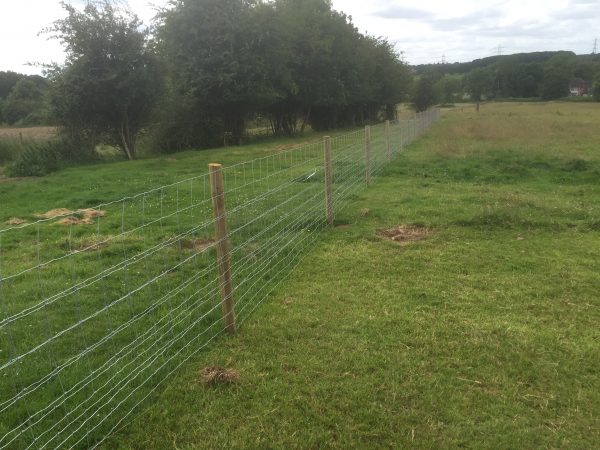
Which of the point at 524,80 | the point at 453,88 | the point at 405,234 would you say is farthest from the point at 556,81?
the point at 405,234

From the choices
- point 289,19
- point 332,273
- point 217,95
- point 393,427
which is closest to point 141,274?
point 332,273

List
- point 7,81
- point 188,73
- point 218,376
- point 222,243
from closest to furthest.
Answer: point 218,376
point 222,243
point 188,73
point 7,81

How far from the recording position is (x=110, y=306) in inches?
121

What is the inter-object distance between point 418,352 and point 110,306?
217 centimetres

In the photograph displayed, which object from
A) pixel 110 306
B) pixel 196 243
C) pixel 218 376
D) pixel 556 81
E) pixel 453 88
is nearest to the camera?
pixel 110 306

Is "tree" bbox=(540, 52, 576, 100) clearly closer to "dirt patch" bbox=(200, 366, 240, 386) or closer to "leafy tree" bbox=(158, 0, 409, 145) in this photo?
"leafy tree" bbox=(158, 0, 409, 145)

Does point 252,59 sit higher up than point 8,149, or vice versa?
point 252,59

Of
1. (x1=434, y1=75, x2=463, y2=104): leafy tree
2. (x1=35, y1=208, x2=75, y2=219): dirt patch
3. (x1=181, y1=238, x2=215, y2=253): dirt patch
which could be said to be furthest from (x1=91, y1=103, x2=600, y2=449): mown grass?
(x1=434, y1=75, x2=463, y2=104): leafy tree

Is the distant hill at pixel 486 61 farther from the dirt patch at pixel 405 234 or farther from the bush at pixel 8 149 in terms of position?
the dirt patch at pixel 405 234

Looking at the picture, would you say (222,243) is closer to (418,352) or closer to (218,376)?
(218,376)

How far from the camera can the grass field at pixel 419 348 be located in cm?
287

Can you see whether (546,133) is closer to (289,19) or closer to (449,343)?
(289,19)

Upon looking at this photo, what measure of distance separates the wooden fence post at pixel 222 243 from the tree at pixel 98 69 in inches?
→ 574

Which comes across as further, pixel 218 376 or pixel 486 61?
pixel 486 61
